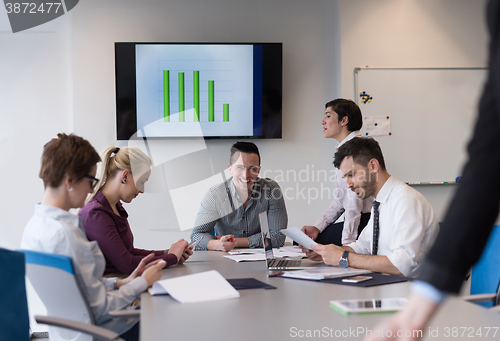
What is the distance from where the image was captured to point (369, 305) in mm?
1252

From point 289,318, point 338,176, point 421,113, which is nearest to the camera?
point 289,318

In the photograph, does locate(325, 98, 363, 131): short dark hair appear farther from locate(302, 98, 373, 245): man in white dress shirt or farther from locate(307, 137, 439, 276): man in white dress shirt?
locate(307, 137, 439, 276): man in white dress shirt

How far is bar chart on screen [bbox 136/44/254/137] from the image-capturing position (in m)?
3.80

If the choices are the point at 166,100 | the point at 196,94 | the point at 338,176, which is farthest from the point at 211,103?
the point at 338,176

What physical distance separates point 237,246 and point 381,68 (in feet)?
7.46

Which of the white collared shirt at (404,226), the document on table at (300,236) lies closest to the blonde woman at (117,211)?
the document on table at (300,236)

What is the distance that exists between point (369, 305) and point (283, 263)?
0.82m

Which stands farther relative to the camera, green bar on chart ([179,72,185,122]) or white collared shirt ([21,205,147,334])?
green bar on chart ([179,72,185,122])

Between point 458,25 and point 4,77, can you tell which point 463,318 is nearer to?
point 458,25

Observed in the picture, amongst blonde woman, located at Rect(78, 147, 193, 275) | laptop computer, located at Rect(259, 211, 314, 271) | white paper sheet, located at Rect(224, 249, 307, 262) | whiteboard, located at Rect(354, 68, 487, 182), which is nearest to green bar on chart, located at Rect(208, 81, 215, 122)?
whiteboard, located at Rect(354, 68, 487, 182)

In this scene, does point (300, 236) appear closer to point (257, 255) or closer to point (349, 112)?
point (257, 255)

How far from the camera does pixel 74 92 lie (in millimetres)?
3760

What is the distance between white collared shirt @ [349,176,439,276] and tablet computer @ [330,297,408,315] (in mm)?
615

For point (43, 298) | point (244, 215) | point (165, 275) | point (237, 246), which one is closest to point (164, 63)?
point (244, 215)
